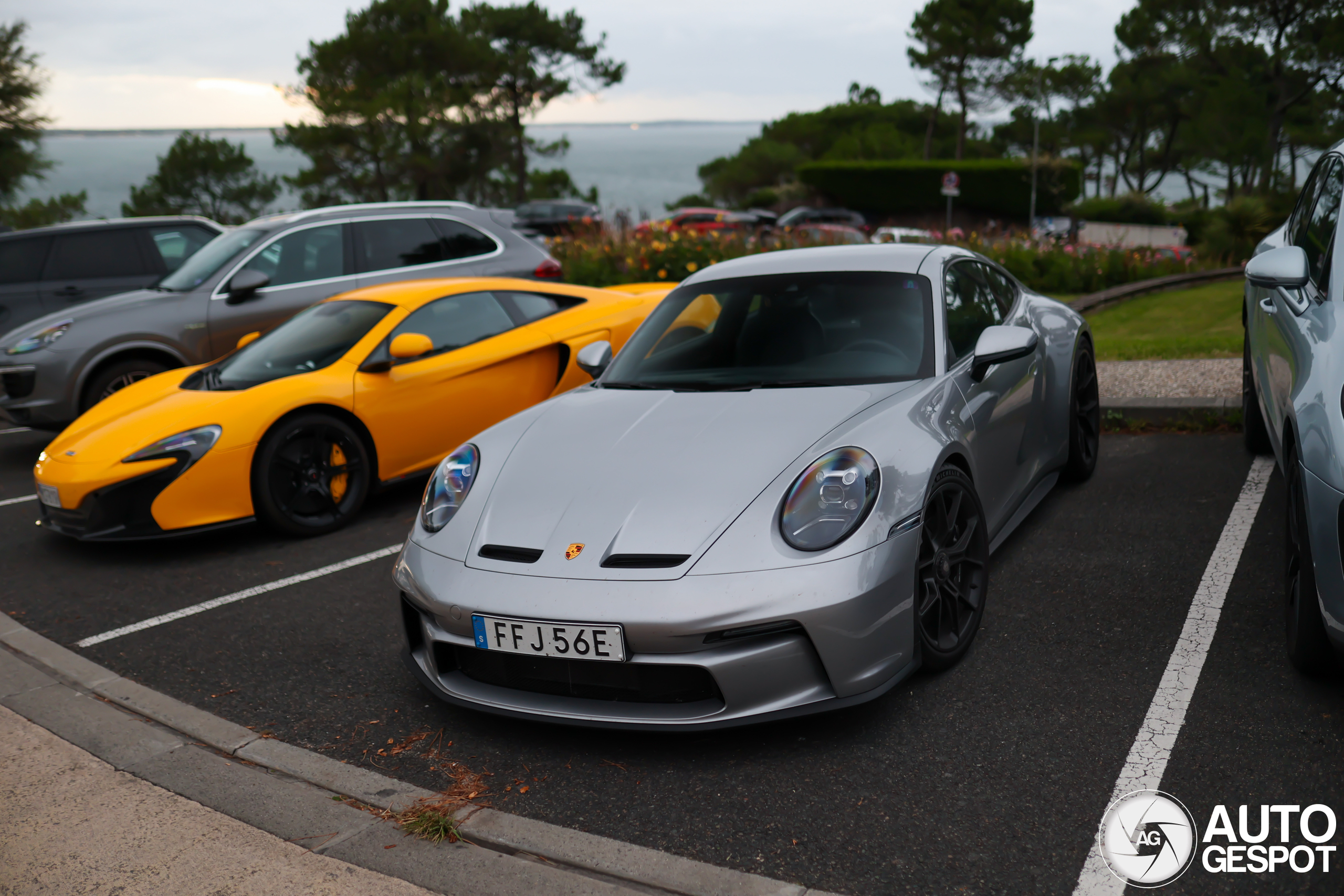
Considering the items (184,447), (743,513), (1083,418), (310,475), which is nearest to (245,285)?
(310,475)

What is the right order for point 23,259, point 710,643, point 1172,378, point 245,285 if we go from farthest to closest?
point 23,259, point 245,285, point 1172,378, point 710,643

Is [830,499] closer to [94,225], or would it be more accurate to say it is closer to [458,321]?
[458,321]

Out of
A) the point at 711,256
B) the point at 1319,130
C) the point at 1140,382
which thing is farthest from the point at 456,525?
the point at 1319,130

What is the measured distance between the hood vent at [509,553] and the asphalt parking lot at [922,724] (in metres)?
0.58

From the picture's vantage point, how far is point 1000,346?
3.80 meters

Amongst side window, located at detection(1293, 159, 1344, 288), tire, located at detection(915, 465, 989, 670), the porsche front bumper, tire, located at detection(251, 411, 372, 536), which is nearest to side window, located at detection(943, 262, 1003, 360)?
tire, located at detection(915, 465, 989, 670)

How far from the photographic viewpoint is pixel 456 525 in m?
3.35

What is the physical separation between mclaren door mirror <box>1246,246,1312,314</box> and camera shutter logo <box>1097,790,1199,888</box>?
1.78 metres

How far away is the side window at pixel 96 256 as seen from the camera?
31.2 ft

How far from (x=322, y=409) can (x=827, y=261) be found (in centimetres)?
283

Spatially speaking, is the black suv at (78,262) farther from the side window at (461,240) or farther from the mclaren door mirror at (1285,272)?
the mclaren door mirror at (1285,272)

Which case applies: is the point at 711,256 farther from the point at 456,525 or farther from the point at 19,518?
the point at 456,525

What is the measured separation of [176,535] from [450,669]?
8.67ft

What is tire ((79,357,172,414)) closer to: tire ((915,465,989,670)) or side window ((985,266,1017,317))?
side window ((985,266,1017,317))
